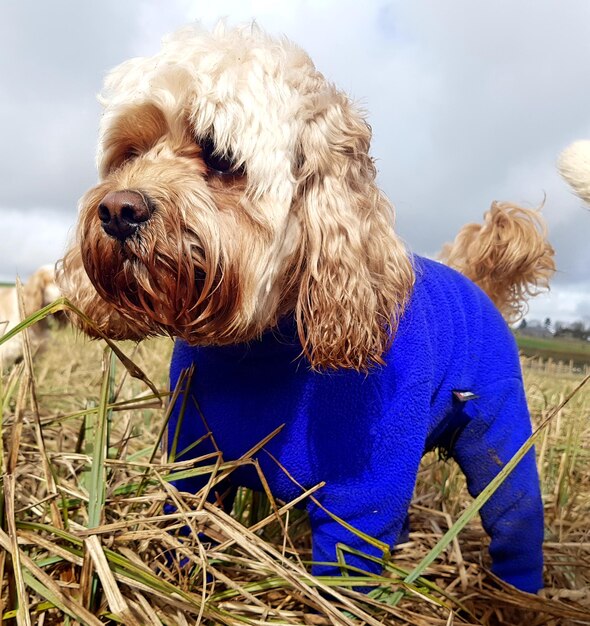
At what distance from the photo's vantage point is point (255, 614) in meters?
1.59

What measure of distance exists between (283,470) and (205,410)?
28cm

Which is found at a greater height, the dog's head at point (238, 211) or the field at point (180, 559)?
the dog's head at point (238, 211)

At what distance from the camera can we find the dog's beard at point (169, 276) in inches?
60.9

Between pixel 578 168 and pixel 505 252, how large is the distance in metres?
1.71

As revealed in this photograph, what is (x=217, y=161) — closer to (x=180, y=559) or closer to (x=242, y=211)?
(x=242, y=211)

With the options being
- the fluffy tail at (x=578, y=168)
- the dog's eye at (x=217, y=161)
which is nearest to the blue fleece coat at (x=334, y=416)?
the dog's eye at (x=217, y=161)

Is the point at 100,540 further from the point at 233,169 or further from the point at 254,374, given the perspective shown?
the point at 233,169

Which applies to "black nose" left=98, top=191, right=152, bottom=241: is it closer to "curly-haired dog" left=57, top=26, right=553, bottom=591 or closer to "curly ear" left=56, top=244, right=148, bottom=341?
"curly-haired dog" left=57, top=26, right=553, bottom=591

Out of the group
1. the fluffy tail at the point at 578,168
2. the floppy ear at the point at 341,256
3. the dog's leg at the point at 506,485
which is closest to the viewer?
the fluffy tail at the point at 578,168

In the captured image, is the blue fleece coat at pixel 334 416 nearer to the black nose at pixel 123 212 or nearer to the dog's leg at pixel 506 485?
the dog's leg at pixel 506 485

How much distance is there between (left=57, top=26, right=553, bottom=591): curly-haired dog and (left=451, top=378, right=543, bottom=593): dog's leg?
196mm

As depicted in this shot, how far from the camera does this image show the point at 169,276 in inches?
62.2

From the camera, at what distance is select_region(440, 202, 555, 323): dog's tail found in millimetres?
2848

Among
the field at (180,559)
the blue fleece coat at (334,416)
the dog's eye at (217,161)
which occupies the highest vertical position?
the dog's eye at (217,161)
